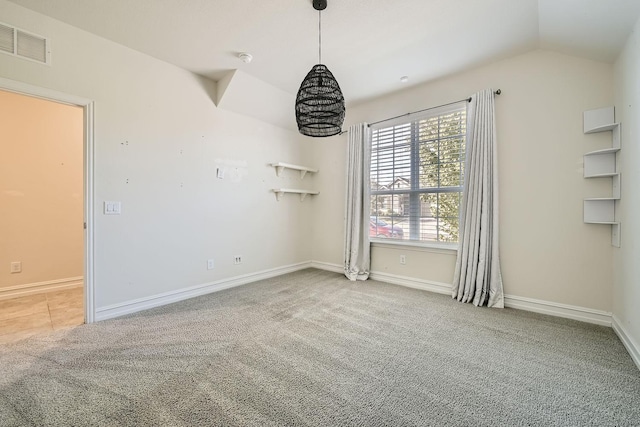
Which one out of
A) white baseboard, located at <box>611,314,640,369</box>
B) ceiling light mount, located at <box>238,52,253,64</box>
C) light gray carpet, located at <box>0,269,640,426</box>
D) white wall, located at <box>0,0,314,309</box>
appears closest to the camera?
light gray carpet, located at <box>0,269,640,426</box>

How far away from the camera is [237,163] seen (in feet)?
12.3

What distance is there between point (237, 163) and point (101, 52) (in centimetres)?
175

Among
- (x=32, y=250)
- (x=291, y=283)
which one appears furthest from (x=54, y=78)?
(x=291, y=283)

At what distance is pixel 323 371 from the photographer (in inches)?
70.6

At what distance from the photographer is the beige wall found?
10.7 ft

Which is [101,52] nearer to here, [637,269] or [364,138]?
[364,138]

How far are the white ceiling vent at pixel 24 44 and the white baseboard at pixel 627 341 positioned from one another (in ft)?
17.1

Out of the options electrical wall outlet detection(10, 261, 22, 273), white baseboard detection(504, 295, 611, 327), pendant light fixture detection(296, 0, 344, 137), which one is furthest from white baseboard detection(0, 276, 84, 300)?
white baseboard detection(504, 295, 611, 327)

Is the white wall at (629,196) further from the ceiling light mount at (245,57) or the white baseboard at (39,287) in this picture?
the white baseboard at (39,287)

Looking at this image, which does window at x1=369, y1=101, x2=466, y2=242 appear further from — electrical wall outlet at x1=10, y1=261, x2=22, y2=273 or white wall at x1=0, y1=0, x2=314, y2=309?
electrical wall outlet at x1=10, y1=261, x2=22, y2=273

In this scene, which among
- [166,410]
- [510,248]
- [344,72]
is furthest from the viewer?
[344,72]

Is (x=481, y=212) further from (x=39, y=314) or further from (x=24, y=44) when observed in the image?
(x=39, y=314)

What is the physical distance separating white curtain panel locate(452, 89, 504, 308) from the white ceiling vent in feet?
14.2

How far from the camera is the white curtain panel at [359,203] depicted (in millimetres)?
4090
